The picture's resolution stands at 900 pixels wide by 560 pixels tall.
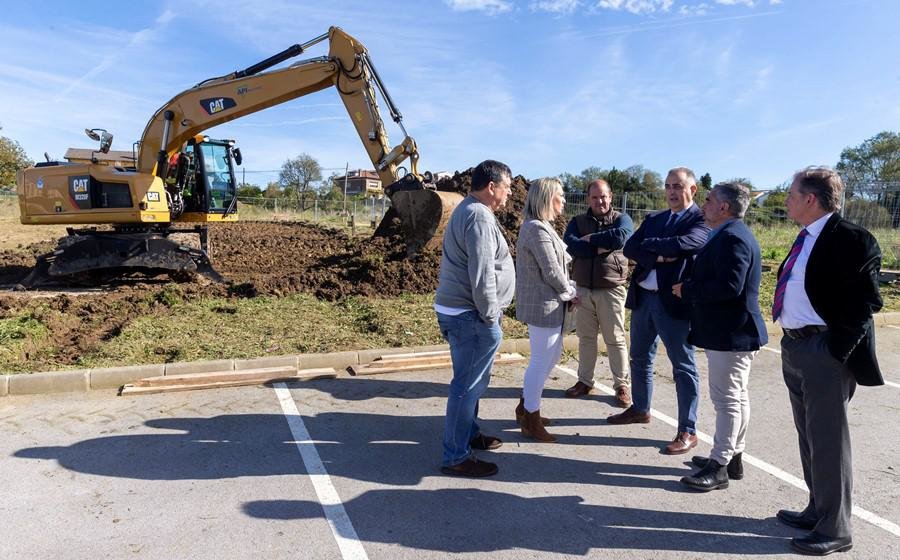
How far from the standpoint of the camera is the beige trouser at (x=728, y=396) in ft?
12.5

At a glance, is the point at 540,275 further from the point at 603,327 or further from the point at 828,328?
the point at 828,328

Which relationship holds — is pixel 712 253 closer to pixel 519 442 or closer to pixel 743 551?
pixel 743 551

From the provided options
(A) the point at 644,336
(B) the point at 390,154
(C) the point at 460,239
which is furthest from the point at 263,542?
(B) the point at 390,154

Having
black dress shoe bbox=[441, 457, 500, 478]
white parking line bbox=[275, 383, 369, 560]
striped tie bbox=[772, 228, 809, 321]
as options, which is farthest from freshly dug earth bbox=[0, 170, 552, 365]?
striped tie bbox=[772, 228, 809, 321]

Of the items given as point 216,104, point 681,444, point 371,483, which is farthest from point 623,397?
point 216,104

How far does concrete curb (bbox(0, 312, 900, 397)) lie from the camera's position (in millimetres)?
5457

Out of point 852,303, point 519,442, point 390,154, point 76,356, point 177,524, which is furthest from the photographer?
point 390,154

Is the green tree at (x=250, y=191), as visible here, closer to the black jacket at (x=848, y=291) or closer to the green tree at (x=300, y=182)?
the green tree at (x=300, y=182)

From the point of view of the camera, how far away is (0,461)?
412 centimetres

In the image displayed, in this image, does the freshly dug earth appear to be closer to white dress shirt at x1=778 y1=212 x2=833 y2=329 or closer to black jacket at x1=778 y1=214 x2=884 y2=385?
white dress shirt at x1=778 y1=212 x2=833 y2=329

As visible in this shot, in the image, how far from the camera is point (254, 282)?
10.0 meters

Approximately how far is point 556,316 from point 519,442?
41.9 inches

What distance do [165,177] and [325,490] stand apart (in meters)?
10.1

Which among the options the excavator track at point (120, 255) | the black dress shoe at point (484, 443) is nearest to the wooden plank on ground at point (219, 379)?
the black dress shoe at point (484, 443)
